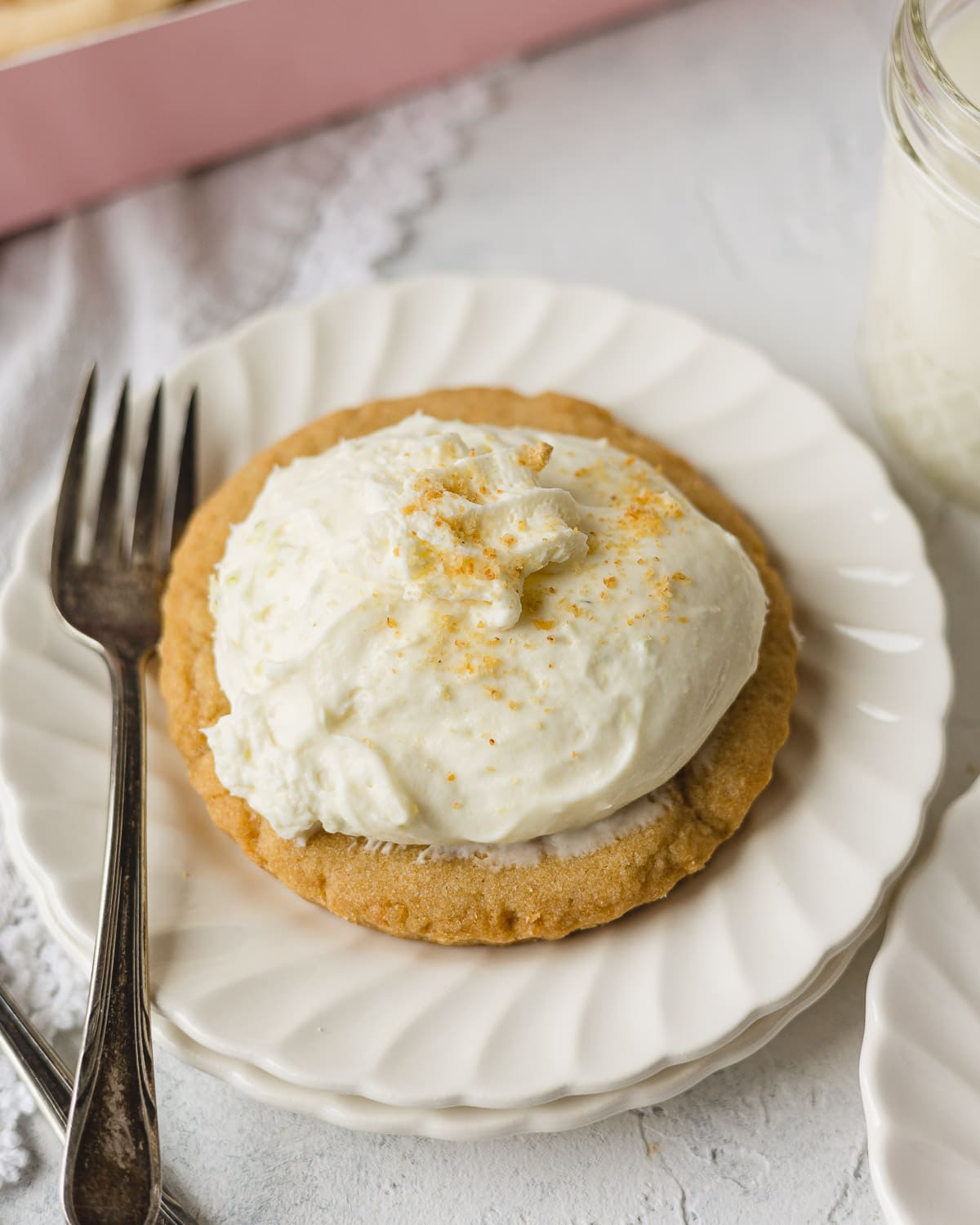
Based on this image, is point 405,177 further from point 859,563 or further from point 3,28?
point 859,563

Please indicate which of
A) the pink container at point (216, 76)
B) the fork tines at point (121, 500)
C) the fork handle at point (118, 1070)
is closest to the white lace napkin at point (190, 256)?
the pink container at point (216, 76)

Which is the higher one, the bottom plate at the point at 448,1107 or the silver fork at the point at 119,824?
the silver fork at the point at 119,824

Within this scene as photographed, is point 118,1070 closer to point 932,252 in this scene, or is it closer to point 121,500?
point 121,500

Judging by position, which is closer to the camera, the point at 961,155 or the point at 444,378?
the point at 961,155

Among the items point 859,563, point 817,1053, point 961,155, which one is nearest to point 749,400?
point 859,563

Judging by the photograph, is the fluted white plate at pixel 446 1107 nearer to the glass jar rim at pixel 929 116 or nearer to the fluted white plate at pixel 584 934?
the fluted white plate at pixel 584 934

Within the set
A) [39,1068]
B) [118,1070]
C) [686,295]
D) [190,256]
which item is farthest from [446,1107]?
[190,256]
